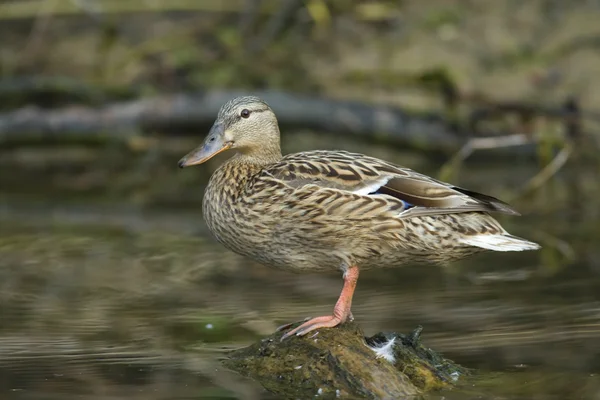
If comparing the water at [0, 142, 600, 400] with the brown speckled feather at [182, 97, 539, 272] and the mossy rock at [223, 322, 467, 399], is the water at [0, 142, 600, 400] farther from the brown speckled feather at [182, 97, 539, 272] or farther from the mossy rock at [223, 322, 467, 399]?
the brown speckled feather at [182, 97, 539, 272]

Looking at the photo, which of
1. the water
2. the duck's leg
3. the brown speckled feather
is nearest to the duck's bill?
the brown speckled feather

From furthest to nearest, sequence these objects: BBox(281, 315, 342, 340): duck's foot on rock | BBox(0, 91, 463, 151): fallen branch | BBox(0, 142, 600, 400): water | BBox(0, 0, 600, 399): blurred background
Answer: BBox(0, 91, 463, 151): fallen branch → BBox(0, 0, 600, 399): blurred background → BBox(281, 315, 342, 340): duck's foot on rock → BBox(0, 142, 600, 400): water

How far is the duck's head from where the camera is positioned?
21.2ft

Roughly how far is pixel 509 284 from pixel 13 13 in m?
8.30

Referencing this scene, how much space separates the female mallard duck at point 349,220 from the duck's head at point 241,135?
359 mm

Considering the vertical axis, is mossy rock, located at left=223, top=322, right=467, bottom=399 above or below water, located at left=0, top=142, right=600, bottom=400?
above

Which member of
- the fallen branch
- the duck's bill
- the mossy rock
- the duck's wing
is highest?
the duck's bill

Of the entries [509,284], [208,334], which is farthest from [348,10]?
[208,334]

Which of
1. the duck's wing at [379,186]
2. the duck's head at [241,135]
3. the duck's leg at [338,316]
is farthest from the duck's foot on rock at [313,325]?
the duck's head at [241,135]

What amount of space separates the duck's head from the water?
3.16ft

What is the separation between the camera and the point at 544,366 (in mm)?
5547

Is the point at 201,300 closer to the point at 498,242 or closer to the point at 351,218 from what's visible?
the point at 351,218

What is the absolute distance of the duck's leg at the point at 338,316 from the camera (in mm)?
5628

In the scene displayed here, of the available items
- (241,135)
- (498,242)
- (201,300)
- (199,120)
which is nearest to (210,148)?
(241,135)
